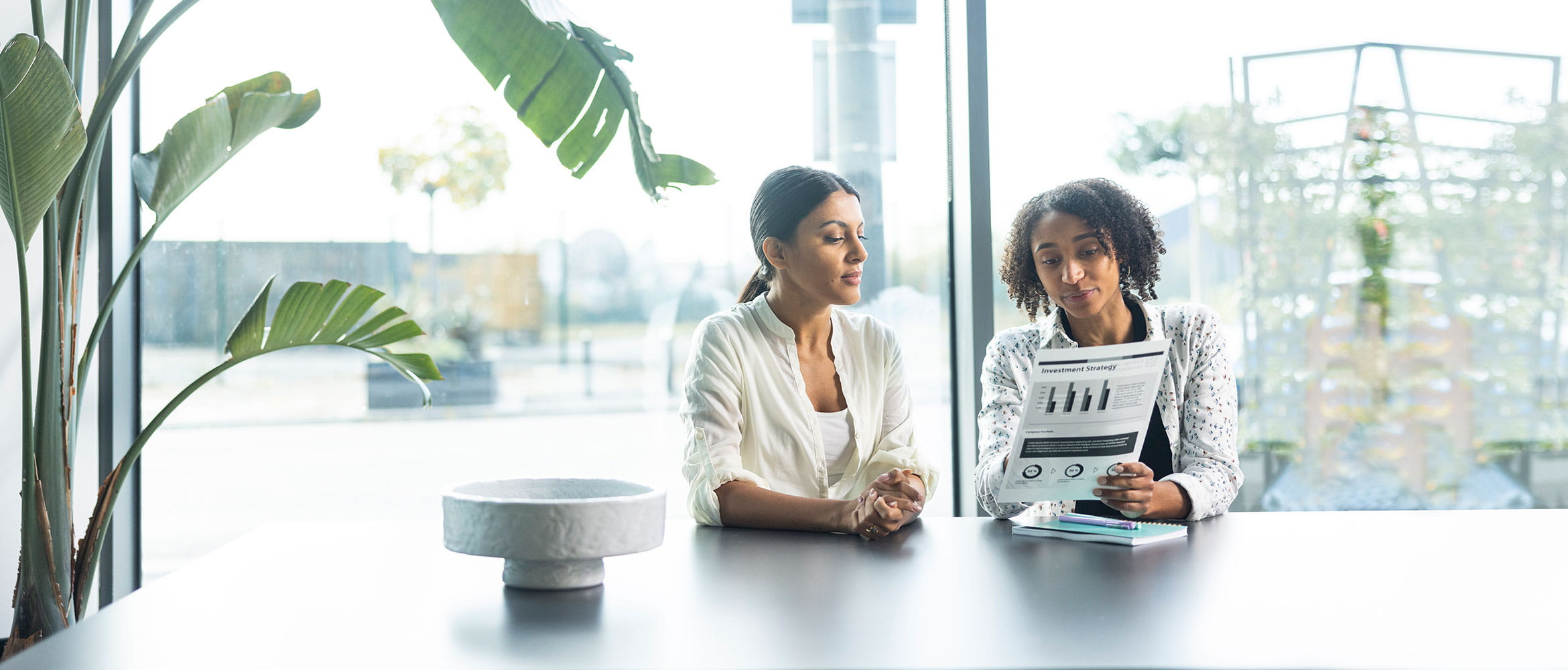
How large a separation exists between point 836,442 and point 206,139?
1215mm

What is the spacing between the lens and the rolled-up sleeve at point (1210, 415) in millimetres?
1792

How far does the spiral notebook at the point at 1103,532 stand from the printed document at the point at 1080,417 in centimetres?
4

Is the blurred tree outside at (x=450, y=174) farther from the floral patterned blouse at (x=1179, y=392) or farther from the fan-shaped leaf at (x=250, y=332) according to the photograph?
the floral patterned blouse at (x=1179, y=392)

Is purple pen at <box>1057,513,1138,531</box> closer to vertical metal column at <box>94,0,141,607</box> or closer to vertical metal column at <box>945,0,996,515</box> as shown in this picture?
vertical metal column at <box>945,0,996,515</box>

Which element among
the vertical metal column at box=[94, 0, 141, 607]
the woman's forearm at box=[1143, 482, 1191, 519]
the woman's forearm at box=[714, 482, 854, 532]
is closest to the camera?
the woman's forearm at box=[714, 482, 854, 532]

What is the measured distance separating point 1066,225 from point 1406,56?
1.54m

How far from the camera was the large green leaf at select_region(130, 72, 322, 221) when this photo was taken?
1.83 metres

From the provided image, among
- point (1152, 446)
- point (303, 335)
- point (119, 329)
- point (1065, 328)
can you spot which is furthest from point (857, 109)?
point (119, 329)

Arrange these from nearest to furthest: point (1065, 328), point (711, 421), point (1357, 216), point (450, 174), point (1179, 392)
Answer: point (711, 421) → point (1179, 392) → point (1065, 328) → point (450, 174) → point (1357, 216)

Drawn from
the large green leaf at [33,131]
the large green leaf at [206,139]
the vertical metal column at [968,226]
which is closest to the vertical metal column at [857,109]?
the vertical metal column at [968,226]

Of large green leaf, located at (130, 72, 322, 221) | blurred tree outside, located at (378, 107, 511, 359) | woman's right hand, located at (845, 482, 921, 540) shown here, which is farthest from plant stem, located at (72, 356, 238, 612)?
woman's right hand, located at (845, 482, 921, 540)

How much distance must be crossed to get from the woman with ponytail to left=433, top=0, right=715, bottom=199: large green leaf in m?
0.21

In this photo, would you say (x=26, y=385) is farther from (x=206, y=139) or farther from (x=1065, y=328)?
(x=1065, y=328)

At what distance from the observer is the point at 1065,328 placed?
2.00 m
